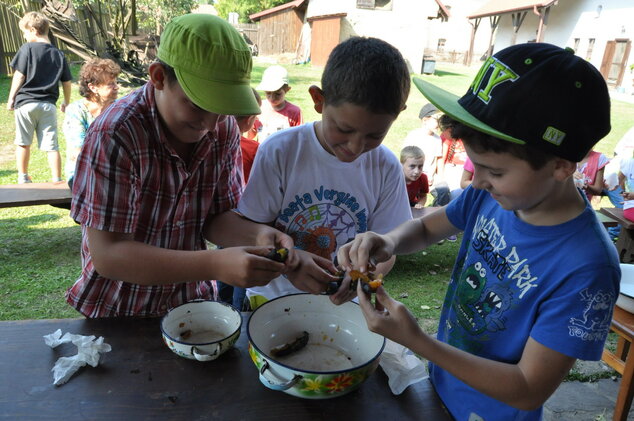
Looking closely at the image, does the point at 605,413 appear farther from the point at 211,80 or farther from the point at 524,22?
the point at 524,22

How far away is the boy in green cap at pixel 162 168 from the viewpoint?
1.38m

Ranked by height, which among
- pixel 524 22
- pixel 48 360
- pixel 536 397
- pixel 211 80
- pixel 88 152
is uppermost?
pixel 524 22

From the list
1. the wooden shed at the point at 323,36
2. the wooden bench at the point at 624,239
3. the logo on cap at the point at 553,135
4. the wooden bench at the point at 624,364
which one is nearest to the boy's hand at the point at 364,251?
the logo on cap at the point at 553,135

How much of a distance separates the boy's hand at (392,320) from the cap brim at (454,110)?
516 millimetres

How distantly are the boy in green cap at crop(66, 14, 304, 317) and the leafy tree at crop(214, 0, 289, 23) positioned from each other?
141ft

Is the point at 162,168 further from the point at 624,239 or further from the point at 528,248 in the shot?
the point at 624,239

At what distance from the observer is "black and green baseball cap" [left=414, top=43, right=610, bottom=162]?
3.55 feet

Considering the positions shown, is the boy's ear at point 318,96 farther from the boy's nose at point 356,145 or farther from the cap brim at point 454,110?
the cap brim at point 454,110

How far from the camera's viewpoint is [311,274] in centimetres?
164

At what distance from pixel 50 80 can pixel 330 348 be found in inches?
285

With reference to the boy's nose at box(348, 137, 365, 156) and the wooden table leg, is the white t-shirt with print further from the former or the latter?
the wooden table leg

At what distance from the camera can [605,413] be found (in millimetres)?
2938

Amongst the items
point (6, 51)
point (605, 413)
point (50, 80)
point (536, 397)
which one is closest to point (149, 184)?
point (536, 397)

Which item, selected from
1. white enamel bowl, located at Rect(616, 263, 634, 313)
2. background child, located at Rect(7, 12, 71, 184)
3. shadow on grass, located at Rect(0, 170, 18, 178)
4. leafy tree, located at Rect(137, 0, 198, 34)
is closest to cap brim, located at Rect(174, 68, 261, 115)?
white enamel bowl, located at Rect(616, 263, 634, 313)
